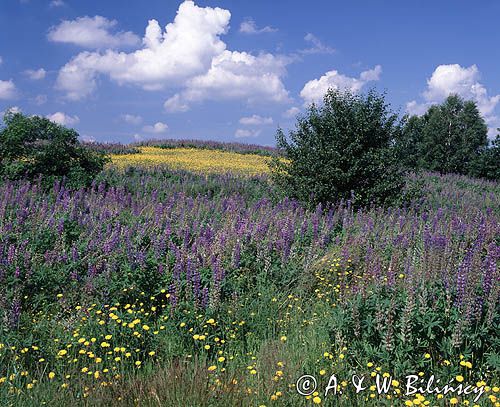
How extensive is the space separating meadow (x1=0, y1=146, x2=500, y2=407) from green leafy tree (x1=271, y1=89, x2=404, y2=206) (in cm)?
428

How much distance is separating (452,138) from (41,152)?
3589cm

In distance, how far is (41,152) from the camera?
Result: 15242mm

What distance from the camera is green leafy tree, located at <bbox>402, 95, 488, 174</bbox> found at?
40844 mm

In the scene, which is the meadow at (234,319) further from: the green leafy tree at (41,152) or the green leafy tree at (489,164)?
the green leafy tree at (489,164)

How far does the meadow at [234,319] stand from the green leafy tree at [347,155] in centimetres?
428

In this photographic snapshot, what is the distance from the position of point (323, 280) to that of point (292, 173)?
7.01m

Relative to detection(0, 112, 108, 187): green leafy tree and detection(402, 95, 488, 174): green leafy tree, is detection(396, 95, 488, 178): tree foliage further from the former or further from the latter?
detection(0, 112, 108, 187): green leafy tree

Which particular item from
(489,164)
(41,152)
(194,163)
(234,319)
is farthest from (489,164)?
(234,319)

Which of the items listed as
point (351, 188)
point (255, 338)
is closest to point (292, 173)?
point (351, 188)

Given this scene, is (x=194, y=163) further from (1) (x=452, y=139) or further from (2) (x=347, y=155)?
(1) (x=452, y=139)

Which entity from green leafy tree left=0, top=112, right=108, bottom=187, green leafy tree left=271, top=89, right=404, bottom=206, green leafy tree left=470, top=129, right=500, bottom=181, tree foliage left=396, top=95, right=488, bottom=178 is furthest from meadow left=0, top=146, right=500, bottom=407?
tree foliage left=396, top=95, right=488, bottom=178

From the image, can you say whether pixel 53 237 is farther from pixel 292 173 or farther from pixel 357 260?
pixel 292 173

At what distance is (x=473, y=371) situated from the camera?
4312 millimetres

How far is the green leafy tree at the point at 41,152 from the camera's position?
14906 millimetres
